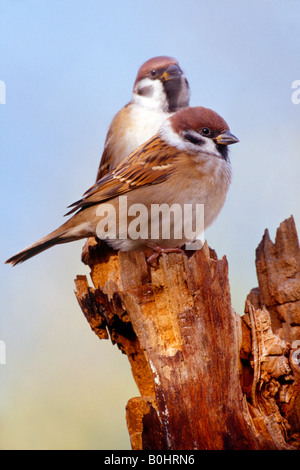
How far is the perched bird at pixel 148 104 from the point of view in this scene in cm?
302

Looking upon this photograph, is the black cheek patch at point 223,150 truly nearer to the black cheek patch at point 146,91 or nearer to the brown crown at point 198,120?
the brown crown at point 198,120

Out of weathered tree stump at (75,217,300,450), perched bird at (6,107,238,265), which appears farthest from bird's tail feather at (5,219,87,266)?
weathered tree stump at (75,217,300,450)

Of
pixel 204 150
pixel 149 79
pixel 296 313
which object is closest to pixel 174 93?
pixel 149 79

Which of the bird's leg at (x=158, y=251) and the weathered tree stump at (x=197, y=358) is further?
the bird's leg at (x=158, y=251)

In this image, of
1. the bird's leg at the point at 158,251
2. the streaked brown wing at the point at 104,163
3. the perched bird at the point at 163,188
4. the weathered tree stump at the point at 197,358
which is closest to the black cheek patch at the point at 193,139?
the perched bird at the point at 163,188

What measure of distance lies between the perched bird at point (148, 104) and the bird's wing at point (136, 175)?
56 centimetres

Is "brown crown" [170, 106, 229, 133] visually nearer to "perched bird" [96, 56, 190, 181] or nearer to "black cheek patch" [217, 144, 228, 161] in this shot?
"black cheek patch" [217, 144, 228, 161]

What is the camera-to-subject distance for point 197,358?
1962 millimetres

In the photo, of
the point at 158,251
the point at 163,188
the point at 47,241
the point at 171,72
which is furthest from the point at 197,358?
the point at 171,72

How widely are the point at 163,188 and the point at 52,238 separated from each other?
0.50 metres

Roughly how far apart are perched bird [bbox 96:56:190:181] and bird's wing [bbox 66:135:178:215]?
0.56 meters

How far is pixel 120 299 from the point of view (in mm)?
2086

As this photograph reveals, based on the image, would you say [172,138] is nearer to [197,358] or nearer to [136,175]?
[136,175]
